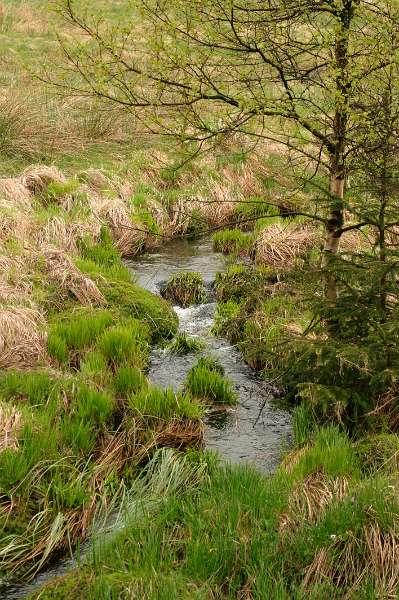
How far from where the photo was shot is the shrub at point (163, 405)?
19.0 feet

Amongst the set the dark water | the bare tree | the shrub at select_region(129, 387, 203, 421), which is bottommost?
the dark water

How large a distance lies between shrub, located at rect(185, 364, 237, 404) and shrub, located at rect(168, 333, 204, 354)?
1.09m

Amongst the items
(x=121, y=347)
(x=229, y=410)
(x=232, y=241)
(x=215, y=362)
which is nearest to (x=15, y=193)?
(x=232, y=241)

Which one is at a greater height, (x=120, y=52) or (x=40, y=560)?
(x=120, y=52)

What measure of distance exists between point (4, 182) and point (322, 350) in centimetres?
717

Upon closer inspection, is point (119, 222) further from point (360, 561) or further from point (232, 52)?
point (360, 561)

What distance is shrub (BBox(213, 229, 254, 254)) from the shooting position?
11.1 metres

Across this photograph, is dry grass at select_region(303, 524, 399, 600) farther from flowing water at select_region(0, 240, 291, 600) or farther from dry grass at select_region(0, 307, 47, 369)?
dry grass at select_region(0, 307, 47, 369)

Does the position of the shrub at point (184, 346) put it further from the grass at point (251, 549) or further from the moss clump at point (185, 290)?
the grass at point (251, 549)

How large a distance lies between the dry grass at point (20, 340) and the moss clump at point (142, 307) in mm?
1384

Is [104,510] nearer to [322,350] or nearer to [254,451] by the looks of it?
[254,451]

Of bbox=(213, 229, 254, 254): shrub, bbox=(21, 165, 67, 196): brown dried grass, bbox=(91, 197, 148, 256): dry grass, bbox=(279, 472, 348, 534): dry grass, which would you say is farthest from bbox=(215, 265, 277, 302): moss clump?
bbox=(279, 472, 348, 534): dry grass

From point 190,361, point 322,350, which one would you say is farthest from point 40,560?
point 190,361

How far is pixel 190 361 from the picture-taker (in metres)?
7.45
